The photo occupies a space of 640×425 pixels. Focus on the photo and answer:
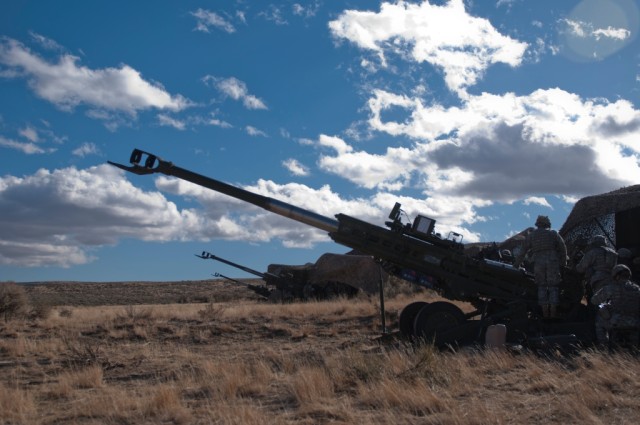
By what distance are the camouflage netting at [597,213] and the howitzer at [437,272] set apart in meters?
6.78

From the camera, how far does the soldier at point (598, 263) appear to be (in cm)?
1003

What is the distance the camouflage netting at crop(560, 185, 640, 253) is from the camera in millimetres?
17484

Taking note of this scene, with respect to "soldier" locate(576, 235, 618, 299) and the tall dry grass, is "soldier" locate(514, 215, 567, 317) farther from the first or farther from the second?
the tall dry grass

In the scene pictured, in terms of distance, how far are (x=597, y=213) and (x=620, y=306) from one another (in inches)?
384

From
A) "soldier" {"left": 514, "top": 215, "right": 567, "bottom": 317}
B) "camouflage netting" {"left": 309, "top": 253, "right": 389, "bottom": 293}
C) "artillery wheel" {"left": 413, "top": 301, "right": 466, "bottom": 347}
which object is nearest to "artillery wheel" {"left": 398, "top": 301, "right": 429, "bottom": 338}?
"artillery wheel" {"left": 413, "top": 301, "right": 466, "bottom": 347}

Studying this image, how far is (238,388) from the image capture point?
24.6ft

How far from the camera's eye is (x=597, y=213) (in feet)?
59.2

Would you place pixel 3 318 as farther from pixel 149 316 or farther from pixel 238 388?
pixel 238 388

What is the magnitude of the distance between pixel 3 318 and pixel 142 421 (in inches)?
507

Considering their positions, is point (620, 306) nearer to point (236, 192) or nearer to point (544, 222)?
point (544, 222)

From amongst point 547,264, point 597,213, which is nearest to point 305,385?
point 547,264

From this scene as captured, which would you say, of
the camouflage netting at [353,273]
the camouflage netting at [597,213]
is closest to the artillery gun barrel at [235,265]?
the camouflage netting at [353,273]

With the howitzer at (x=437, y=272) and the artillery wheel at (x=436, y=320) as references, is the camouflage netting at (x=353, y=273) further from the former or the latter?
the artillery wheel at (x=436, y=320)

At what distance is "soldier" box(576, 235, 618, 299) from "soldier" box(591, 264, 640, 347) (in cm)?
93
